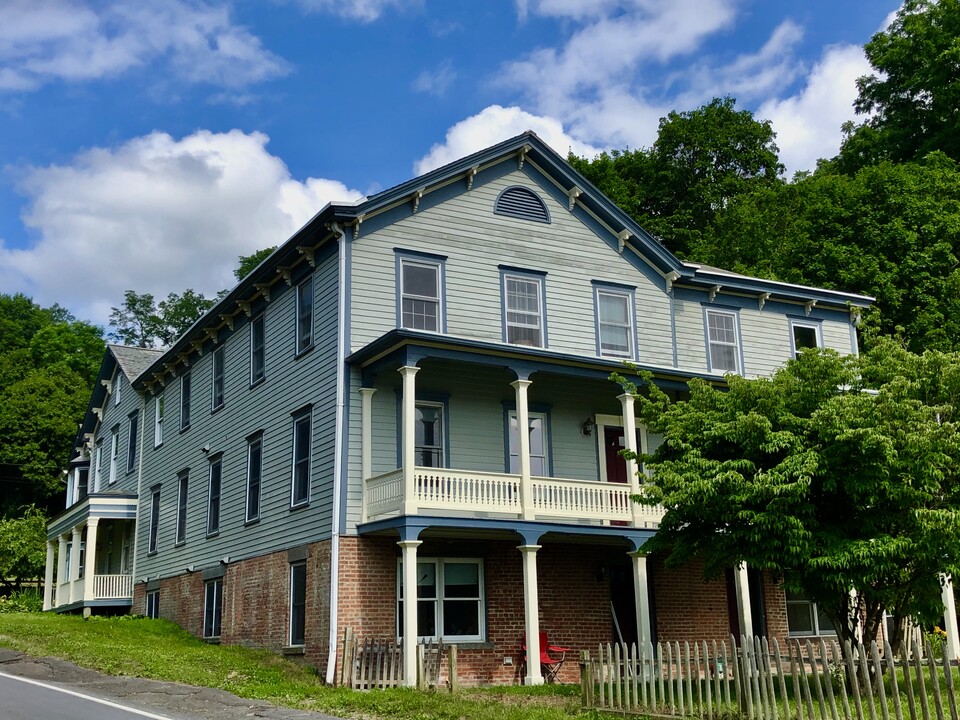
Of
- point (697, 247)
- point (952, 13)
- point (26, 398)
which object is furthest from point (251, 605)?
point (952, 13)

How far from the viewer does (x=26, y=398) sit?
52000 millimetres

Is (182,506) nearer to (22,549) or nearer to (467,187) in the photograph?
(467,187)

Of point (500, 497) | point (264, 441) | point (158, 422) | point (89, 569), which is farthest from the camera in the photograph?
point (158, 422)

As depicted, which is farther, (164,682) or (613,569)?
(613,569)

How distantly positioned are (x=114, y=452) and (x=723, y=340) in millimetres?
23106

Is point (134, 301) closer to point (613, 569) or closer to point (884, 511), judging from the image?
point (613, 569)

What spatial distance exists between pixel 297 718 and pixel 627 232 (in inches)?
584

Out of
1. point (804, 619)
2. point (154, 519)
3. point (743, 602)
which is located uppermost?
point (154, 519)

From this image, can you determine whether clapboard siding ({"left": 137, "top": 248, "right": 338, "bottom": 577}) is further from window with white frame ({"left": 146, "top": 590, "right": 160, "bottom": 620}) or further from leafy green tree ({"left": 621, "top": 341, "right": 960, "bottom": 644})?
leafy green tree ({"left": 621, "top": 341, "right": 960, "bottom": 644})

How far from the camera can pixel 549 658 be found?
68.6 ft

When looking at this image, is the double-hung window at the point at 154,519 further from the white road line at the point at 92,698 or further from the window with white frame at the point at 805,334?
the window with white frame at the point at 805,334

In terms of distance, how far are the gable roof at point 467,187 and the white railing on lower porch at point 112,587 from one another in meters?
8.53

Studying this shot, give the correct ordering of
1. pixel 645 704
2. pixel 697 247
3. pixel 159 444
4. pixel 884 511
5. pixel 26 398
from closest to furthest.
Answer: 1. pixel 645 704
2. pixel 884 511
3. pixel 159 444
4. pixel 697 247
5. pixel 26 398

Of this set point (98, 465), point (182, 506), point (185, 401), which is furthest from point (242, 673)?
point (98, 465)
